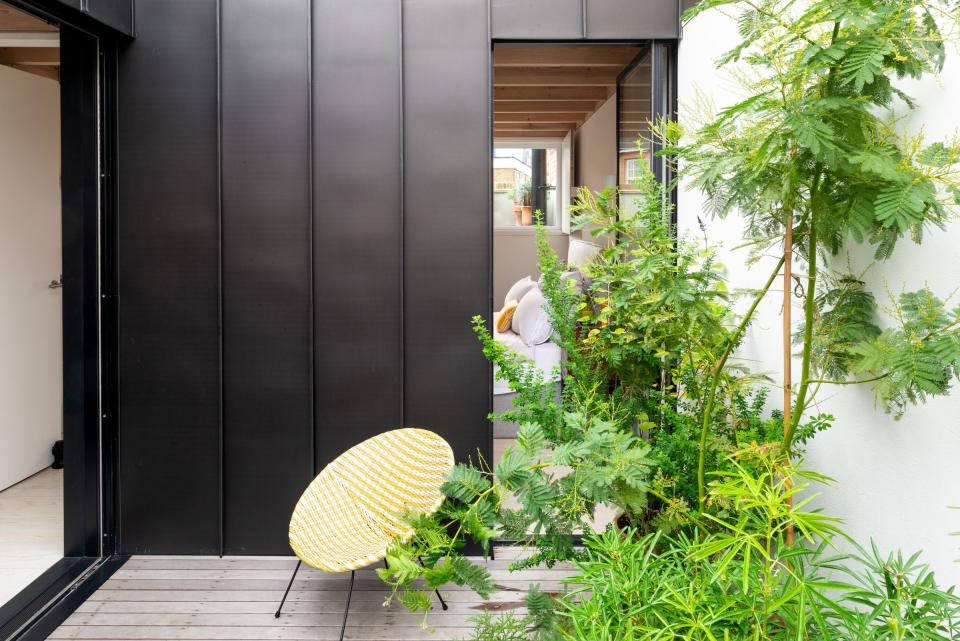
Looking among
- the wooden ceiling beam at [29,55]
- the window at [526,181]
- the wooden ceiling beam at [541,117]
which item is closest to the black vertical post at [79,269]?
the wooden ceiling beam at [29,55]

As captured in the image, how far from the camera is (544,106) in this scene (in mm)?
6758

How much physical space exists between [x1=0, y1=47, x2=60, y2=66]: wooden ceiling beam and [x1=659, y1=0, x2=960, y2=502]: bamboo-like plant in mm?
3987

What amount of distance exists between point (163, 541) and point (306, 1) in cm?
262

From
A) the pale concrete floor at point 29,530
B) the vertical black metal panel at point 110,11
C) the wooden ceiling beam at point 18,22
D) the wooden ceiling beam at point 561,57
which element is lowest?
the pale concrete floor at point 29,530

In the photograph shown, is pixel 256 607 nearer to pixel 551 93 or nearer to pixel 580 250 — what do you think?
pixel 580 250

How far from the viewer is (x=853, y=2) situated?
64.8 inches

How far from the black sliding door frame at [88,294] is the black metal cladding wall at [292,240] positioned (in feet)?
0.25

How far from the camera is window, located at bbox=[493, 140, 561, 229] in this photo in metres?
7.77

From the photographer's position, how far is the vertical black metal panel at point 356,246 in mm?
3682

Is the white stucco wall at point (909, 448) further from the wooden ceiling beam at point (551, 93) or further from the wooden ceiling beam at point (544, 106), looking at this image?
the wooden ceiling beam at point (544, 106)

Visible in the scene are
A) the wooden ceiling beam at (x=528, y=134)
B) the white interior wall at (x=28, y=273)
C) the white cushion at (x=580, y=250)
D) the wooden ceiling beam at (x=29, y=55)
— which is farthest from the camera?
the wooden ceiling beam at (x=528, y=134)

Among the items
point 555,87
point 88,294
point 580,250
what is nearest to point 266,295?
point 88,294

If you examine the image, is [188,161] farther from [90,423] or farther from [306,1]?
[90,423]

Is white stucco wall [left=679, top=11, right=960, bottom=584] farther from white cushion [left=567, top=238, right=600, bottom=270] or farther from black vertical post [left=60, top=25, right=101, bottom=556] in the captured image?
white cushion [left=567, top=238, right=600, bottom=270]
